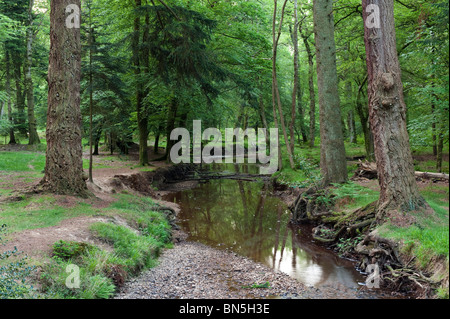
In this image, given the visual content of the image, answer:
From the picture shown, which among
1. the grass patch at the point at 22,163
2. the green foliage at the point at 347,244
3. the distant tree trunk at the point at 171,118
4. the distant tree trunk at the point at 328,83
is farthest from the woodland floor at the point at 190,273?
the distant tree trunk at the point at 171,118

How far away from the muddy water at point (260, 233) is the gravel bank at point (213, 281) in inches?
16.2

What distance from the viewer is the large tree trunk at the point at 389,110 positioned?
5.62m

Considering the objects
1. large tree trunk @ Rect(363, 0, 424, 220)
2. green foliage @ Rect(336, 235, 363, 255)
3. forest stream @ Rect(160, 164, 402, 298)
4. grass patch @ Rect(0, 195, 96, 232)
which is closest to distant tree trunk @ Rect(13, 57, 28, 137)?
forest stream @ Rect(160, 164, 402, 298)

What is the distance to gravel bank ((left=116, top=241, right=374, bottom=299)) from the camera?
16.1 feet

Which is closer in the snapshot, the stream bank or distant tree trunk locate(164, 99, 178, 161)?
the stream bank

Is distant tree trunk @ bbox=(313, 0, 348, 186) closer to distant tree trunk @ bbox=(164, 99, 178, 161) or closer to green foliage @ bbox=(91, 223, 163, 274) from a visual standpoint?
green foliage @ bbox=(91, 223, 163, 274)

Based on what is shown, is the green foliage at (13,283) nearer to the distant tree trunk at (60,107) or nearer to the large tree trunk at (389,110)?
the distant tree trunk at (60,107)

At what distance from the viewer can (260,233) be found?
912cm

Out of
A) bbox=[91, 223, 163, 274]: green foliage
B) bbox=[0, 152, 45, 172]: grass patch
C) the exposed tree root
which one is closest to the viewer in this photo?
the exposed tree root

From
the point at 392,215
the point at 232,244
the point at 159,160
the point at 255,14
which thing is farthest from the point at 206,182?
the point at 392,215

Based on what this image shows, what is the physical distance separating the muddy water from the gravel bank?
41 centimetres

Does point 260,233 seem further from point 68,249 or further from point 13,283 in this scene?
point 13,283

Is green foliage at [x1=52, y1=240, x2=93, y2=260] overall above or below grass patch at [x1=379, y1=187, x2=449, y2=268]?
below
